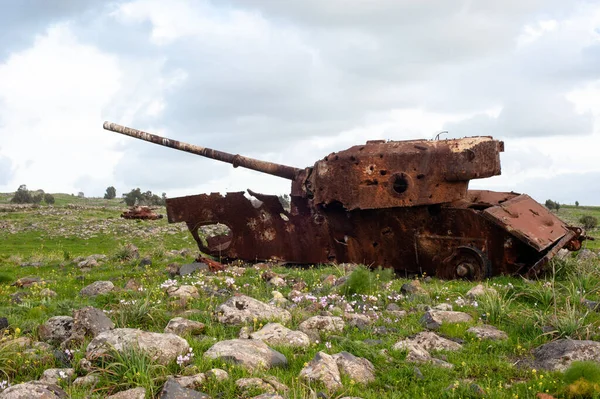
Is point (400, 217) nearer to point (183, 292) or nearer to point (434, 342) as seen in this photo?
point (183, 292)

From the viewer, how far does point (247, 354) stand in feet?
17.7

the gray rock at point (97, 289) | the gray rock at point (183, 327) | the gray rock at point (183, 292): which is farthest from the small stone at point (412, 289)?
the gray rock at point (97, 289)

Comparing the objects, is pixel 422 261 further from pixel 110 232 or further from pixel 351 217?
pixel 110 232

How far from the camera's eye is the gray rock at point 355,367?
5.22 metres

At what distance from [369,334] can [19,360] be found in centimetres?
359

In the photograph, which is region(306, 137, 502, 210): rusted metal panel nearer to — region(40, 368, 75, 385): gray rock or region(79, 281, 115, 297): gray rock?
region(79, 281, 115, 297): gray rock

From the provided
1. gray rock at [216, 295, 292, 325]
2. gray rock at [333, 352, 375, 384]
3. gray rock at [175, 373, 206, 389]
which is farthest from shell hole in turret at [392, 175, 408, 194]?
gray rock at [175, 373, 206, 389]

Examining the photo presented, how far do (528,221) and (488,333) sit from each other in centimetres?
471

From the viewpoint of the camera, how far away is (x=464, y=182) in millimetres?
10898

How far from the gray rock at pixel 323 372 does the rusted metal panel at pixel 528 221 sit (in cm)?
569

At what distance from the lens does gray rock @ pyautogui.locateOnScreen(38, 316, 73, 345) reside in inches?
254

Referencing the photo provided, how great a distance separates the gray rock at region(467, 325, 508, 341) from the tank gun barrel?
6863mm

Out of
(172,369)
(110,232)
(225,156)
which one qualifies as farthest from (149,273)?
(110,232)

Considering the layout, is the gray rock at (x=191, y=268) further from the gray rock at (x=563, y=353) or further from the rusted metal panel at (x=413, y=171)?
the gray rock at (x=563, y=353)
